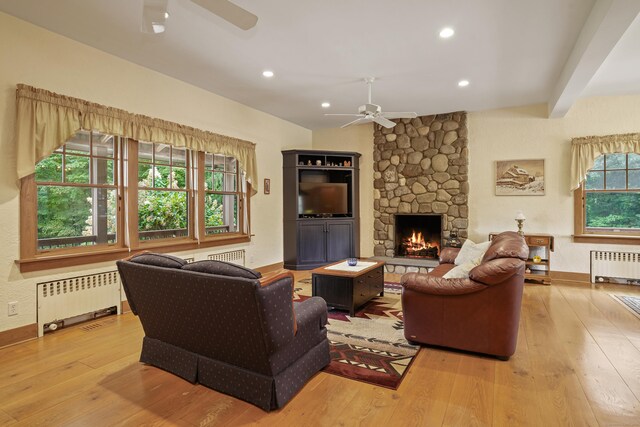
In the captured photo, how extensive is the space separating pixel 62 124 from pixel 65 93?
1.18 feet

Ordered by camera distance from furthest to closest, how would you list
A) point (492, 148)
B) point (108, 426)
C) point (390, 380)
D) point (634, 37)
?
point (492, 148)
point (634, 37)
point (390, 380)
point (108, 426)

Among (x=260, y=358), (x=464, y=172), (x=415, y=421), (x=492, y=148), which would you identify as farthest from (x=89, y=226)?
(x=492, y=148)

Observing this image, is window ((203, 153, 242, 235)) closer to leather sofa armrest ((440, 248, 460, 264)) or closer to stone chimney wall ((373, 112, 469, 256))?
stone chimney wall ((373, 112, 469, 256))

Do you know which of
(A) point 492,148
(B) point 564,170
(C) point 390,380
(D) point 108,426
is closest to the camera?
(D) point 108,426

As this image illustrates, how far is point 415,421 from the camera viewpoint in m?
1.98

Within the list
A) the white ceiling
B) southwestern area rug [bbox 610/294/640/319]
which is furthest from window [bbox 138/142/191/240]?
southwestern area rug [bbox 610/294/640/319]

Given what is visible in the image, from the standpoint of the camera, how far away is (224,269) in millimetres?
2068

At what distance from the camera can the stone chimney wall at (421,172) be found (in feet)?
20.6

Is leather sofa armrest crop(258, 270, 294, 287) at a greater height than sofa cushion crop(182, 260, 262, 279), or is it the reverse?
sofa cushion crop(182, 260, 262, 279)

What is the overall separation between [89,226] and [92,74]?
1689mm

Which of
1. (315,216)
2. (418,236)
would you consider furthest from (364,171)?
(418,236)

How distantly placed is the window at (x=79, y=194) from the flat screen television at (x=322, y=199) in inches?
134

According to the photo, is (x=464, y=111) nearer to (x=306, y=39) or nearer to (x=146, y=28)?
(x=306, y=39)

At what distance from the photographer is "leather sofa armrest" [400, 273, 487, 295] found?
2.77 meters
